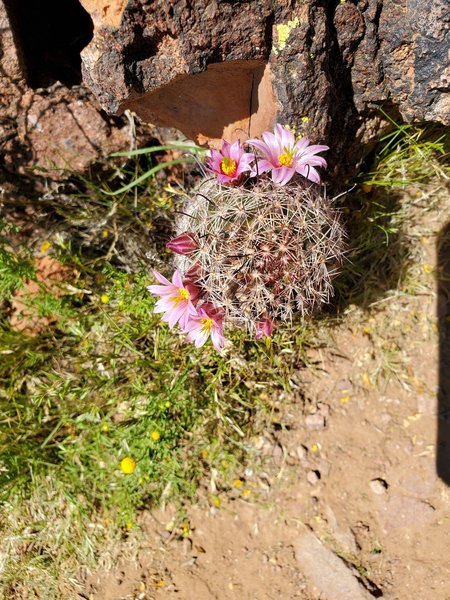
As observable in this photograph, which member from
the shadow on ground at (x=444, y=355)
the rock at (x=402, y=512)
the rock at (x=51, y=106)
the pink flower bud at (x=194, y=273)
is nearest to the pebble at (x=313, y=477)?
the rock at (x=402, y=512)

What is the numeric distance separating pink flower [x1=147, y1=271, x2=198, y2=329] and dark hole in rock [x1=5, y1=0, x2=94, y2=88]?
1306mm

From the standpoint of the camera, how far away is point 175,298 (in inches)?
90.8

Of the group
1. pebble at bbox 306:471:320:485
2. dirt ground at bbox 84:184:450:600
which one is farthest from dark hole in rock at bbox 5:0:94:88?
pebble at bbox 306:471:320:485

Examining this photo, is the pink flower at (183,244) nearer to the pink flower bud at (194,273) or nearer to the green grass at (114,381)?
the pink flower bud at (194,273)

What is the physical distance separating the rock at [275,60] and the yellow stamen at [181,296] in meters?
0.87

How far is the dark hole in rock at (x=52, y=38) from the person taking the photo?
8.93ft

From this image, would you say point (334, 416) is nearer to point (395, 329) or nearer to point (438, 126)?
point (395, 329)

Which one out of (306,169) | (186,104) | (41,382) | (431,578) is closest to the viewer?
(306,169)

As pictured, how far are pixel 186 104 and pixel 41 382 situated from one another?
1646mm

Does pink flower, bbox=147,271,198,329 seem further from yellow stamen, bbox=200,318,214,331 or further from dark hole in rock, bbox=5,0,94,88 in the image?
dark hole in rock, bbox=5,0,94,88

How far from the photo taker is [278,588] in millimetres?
2818

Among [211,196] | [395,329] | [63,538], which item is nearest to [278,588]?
[63,538]

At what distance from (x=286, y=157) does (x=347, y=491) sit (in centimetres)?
181

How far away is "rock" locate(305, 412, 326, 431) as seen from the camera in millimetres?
3049
